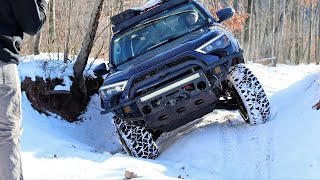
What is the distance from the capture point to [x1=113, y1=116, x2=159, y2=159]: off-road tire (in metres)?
5.87

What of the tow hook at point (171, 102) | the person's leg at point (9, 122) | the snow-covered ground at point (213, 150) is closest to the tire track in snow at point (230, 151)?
the snow-covered ground at point (213, 150)

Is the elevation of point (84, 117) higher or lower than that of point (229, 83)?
lower

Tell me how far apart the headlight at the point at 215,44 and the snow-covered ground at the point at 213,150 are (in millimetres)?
1099

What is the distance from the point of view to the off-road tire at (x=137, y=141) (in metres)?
5.87

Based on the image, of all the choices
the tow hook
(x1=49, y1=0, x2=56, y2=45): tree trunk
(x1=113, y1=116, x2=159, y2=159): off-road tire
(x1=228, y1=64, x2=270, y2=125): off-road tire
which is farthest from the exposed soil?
(x1=228, y1=64, x2=270, y2=125): off-road tire

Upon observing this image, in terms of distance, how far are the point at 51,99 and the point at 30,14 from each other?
20.3 ft

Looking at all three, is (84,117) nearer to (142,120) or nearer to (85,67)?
(85,67)

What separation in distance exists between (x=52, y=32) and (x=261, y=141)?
27.4 feet

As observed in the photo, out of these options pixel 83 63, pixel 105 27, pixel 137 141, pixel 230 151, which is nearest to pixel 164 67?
pixel 137 141

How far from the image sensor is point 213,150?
561 centimetres

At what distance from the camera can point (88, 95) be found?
952 cm

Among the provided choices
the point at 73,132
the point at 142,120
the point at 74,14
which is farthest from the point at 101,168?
the point at 74,14

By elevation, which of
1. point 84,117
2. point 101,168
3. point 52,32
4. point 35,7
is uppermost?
point 35,7

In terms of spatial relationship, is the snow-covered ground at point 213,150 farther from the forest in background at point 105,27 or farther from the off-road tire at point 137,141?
the forest in background at point 105,27
